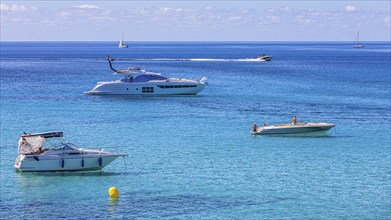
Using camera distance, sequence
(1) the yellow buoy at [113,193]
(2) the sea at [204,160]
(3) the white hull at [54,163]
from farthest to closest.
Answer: (3) the white hull at [54,163], (1) the yellow buoy at [113,193], (2) the sea at [204,160]

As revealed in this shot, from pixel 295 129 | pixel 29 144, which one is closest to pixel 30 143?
pixel 29 144

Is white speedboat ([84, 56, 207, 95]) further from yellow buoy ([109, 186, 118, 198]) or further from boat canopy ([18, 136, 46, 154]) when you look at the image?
yellow buoy ([109, 186, 118, 198])

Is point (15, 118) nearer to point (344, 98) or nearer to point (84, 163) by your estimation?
point (84, 163)

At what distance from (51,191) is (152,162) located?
40.2 feet

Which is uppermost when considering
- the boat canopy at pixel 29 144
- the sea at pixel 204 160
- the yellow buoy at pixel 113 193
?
the boat canopy at pixel 29 144

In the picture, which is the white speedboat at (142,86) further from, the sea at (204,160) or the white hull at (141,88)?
the sea at (204,160)

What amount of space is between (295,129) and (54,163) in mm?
30800

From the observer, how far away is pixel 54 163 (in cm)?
5431

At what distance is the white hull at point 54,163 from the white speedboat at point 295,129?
82.0 feet

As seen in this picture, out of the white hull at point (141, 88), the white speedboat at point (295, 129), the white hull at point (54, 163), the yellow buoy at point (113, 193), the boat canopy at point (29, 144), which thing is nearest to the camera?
the yellow buoy at point (113, 193)

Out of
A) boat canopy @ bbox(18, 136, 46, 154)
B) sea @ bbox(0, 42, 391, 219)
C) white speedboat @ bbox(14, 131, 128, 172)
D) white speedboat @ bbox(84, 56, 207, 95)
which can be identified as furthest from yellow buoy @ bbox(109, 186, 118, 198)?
white speedboat @ bbox(84, 56, 207, 95)

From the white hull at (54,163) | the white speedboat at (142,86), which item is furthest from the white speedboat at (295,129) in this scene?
the white speedboat at (142,86)

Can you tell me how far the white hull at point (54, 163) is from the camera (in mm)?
54094

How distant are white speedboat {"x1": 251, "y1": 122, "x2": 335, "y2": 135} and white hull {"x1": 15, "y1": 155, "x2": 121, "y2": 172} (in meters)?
25.0
